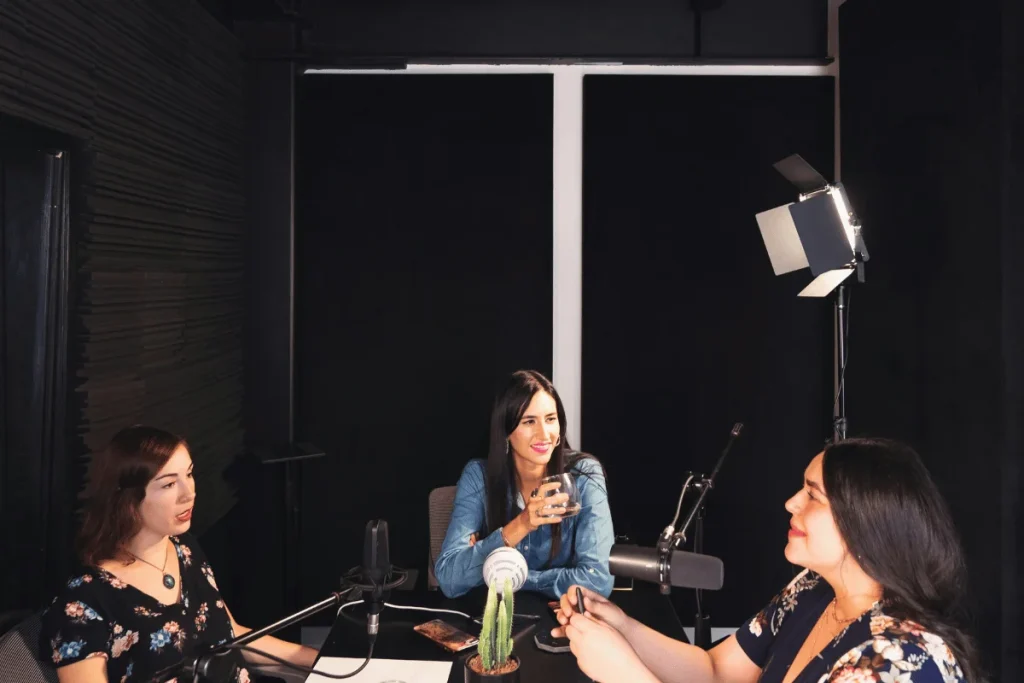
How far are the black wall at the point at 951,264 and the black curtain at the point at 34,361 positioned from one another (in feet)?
9.25

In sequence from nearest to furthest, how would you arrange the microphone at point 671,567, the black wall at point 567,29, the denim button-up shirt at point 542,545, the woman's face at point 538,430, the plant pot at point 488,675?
the microphone at point 671,567
the plant pot at point 488,675
the denim button-up shirt at point 542,545
the woman's face at point 538,430
the black wall at point 567,29

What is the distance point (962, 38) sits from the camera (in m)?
2.75

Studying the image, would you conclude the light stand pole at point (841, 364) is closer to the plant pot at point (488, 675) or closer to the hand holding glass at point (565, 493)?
the hand holding glass at point (565, 493)

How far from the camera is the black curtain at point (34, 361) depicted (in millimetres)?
2193

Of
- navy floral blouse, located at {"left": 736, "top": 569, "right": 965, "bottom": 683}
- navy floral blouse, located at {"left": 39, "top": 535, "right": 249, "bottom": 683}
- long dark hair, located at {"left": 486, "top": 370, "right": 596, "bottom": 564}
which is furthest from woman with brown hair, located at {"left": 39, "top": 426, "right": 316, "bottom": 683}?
navy floral blouse, located at {"left": 736, "top": 569, "right": 965, "bottom": 683}

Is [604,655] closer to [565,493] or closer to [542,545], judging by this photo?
[565,493]

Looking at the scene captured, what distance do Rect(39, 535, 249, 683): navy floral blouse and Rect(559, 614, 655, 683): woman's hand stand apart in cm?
72

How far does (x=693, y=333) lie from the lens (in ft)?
13.0

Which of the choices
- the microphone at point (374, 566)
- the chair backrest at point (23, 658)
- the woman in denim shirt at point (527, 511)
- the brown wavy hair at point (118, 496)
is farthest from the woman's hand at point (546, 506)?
the chair backrest at point (23, 658)

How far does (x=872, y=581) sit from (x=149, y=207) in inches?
99.6

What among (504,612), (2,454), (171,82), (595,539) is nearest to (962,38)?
(595,539)

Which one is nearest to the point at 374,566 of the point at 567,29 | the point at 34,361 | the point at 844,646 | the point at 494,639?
the point at 494,639

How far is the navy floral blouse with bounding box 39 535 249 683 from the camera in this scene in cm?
181

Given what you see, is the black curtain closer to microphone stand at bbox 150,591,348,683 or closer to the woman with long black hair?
microphone stand at bbox 150,591,348,683
